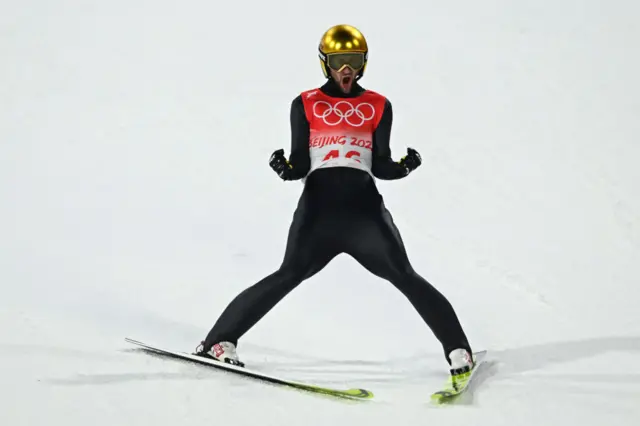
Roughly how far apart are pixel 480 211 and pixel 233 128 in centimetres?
300

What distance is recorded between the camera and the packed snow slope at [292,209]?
5.55 meters

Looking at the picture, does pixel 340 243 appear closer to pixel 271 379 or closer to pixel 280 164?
pixel 280 164

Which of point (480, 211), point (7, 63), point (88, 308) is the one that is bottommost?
point (88, 308)

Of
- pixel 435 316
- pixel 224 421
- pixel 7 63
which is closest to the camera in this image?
pixel 224 421

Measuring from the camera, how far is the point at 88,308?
6855 mm

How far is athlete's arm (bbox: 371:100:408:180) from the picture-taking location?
18.7 ft

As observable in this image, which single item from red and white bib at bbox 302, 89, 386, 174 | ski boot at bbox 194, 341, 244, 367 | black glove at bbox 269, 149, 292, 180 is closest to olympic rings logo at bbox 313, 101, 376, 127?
red and white bib at bbox 302, 89, 386, 174

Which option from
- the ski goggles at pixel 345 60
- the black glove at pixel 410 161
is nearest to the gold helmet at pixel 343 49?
the ski goggles at pixel 345 60

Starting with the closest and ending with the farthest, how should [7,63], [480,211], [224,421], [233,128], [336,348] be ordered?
[224,421] → [336,348] → [480,211] → [233,128] → [7,63]

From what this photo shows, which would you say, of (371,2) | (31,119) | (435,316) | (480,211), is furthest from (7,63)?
(435,316)

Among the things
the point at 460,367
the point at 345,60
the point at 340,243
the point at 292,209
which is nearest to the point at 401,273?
the point at 340,243

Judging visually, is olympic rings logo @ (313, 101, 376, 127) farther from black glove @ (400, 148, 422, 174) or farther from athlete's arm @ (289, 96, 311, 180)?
black glove @ (400, 148, 422, 174)

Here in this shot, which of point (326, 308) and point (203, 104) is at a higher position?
point (203, 104)

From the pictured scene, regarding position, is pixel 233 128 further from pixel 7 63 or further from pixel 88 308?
pixel 88 308
